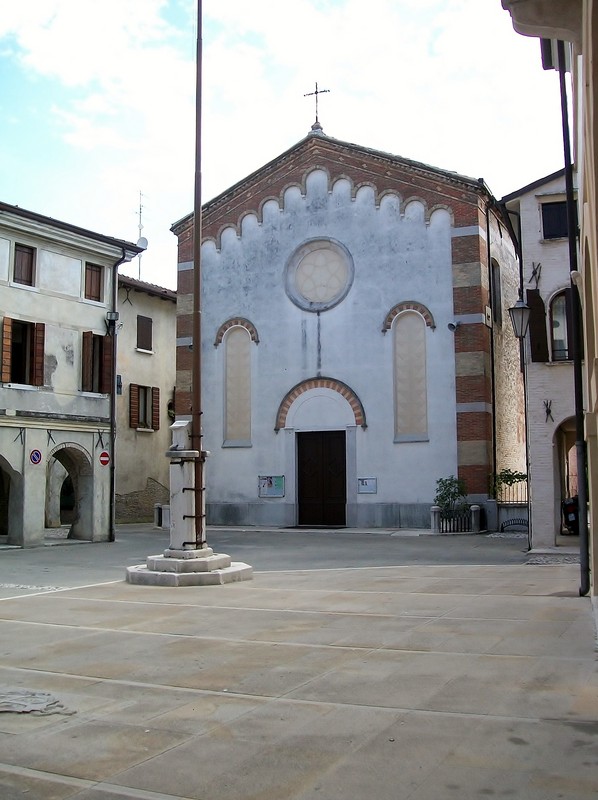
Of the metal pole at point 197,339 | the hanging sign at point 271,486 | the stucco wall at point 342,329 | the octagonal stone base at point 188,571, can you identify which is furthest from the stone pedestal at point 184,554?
the hanging sign at point 271,486

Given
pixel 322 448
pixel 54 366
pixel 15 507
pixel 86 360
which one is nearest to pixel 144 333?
pixel 86 360

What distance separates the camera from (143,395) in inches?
1298

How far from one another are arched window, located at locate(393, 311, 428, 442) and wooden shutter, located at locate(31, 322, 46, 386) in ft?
34.6

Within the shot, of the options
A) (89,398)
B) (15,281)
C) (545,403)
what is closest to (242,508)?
(89,398)

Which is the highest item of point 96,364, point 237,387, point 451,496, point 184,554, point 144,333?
point 144,333

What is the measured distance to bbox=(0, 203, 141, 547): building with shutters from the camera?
21.2 m

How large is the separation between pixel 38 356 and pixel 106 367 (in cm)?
235

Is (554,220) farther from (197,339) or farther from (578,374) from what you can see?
(197,339)

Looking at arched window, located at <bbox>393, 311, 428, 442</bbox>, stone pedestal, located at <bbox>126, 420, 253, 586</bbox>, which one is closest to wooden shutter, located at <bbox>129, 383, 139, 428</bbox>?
arched window, located at <bbox>393, 311, 428, 442</bbox>

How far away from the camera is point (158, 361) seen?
110ft

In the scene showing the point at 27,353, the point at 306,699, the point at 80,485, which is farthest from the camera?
the point at 80,485

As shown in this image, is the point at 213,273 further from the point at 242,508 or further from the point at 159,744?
the point at 159,744

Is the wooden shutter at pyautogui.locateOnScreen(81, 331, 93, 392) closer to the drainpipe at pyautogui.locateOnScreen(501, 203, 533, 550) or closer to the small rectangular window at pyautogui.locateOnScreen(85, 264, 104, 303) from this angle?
the small rectangular window at pyautogui.locateOnScreen(85, 264, 104, 303)

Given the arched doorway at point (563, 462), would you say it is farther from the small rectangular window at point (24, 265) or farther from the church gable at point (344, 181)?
the small rectangular window at point (24, 265)
